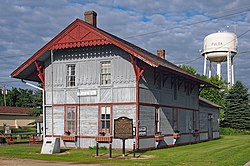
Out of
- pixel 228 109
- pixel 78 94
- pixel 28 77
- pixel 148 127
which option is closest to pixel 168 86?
pixel 148 127

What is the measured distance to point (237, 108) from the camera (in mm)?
63688

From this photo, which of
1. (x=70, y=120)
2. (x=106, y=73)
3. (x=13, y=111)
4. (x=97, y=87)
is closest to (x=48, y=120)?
(x=70, y=120)

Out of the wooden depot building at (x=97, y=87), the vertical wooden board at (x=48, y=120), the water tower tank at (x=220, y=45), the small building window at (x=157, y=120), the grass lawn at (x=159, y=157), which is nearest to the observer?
the grass lawn at (x=159, y=157)

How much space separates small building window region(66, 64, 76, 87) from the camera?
2717 centimetres

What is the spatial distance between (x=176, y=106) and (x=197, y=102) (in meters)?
7.09

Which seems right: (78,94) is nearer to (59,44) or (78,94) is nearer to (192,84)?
(59,44)

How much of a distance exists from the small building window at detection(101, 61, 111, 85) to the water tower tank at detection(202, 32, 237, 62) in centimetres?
4053

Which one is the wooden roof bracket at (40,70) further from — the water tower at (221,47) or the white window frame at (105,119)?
the water tower at (221,47)

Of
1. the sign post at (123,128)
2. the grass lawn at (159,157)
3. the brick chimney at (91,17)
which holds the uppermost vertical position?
the brick chimney at (91,17)

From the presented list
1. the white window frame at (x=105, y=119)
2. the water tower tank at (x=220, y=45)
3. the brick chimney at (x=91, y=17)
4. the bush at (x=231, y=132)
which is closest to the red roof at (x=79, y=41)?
the brick chimney at (x=91, y=17)

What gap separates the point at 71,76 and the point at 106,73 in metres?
2.80

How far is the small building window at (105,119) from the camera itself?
25328 mm

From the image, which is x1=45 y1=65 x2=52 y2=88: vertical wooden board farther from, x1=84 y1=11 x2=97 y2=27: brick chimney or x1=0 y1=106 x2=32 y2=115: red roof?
x1=0 y1=106 x2=32 y2=115: red roof

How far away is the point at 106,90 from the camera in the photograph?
84.1 feet
